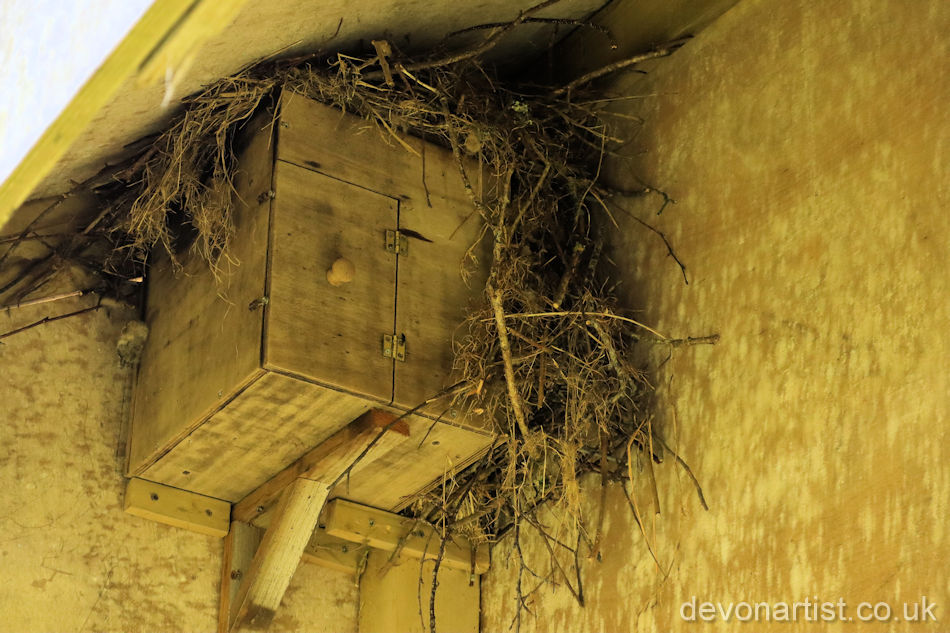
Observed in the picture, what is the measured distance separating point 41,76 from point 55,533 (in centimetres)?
197

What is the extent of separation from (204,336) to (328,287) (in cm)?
36

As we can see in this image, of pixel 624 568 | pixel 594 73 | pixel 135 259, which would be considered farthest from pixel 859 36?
pixel 135 259

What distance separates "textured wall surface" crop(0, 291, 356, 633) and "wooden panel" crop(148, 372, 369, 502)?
0.17 meters

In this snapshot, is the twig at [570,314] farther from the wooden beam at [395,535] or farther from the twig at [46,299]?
the twig at [46,299]

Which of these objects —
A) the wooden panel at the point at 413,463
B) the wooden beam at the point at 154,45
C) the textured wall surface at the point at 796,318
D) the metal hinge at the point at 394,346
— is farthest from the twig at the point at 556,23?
the wooden beam at the point at 154,45

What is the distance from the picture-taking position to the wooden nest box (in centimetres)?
292

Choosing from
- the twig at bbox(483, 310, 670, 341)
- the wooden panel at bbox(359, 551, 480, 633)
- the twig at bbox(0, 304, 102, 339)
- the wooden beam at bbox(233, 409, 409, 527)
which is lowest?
the wooden panel at bbox(359, 551, 480, 633)

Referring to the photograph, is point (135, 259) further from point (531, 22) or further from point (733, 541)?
point (733, 541)

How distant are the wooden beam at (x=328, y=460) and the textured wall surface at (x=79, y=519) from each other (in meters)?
0.17

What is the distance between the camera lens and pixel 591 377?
318 centimetres

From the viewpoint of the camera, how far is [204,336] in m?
3.11

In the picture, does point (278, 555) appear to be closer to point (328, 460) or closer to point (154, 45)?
point (328, 460)

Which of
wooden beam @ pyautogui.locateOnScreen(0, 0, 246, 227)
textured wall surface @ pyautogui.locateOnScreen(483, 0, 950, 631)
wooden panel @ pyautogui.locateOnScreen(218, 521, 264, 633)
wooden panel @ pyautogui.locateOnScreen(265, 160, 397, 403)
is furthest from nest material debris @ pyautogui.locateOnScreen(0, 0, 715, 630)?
wooden beam @ pyautogui.locateOnScreen(0, 0, 246, 227)

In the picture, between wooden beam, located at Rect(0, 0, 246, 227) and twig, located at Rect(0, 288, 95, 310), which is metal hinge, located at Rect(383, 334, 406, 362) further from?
wooden beam, located at Rect(0, 0, 246, 227)
